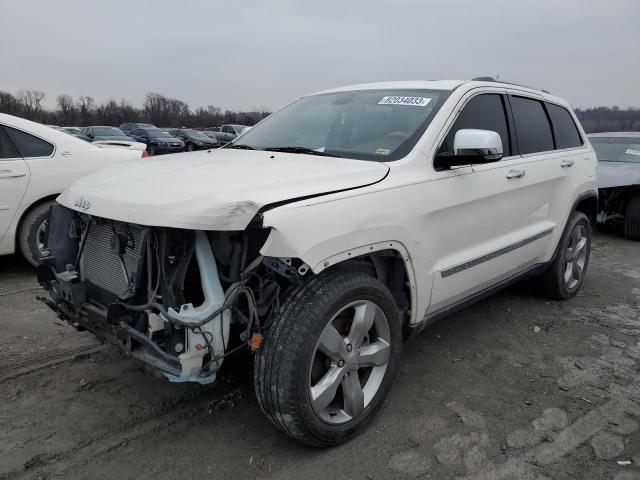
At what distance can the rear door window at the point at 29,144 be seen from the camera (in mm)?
5160

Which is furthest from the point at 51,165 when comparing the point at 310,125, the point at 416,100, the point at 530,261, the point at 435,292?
the point at 530,261

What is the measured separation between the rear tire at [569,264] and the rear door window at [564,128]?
25.6 inches

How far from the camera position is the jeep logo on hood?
2646mm

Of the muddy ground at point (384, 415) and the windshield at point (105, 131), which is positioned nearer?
the muddy ground at point (384, 415)

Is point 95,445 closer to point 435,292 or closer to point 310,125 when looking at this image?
point 435,292

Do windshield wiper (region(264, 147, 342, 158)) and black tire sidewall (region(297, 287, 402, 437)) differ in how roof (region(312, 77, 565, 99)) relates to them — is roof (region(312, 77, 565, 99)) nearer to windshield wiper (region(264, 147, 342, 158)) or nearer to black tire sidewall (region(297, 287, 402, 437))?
windshield wiper (region(264, 147, 342, 158))

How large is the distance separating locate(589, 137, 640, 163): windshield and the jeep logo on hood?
8.38 meters

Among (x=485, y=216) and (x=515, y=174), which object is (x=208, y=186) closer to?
(x=485, y=216)

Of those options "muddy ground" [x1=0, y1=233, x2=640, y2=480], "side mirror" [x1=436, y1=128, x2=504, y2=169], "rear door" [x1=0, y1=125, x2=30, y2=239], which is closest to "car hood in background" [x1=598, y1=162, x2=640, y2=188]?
"muddy ground" [x1=0, y1=233, x2=640, y2=480]

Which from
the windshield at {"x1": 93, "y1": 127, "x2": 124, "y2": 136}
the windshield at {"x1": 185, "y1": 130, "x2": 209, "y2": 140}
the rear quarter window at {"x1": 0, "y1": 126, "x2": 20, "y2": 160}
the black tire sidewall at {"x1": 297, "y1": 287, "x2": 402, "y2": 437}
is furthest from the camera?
the windshield at {"x1": 185, "y1": 130, "x2": 209, "y2": 140}

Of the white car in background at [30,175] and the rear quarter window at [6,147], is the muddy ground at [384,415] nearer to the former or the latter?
the white car in background at [30,175]

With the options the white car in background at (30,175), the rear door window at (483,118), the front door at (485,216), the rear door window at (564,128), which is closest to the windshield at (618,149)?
the rear door window at (564,128)

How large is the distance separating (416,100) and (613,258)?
477 centimetres

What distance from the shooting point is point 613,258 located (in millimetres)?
6781
